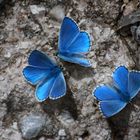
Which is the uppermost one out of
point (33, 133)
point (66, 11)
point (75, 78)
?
point (66, 11)

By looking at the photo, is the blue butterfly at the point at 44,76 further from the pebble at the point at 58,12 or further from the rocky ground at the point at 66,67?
the pebble at the point at 58,12

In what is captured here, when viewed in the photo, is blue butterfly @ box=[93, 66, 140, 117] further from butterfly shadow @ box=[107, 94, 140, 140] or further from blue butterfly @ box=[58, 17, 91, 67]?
blue butterfly @ box=[58, 17, 91, 67]

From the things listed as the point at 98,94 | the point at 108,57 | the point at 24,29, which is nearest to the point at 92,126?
the point at 98,94

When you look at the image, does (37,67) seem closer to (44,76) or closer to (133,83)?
(44,76)

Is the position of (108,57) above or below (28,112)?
above

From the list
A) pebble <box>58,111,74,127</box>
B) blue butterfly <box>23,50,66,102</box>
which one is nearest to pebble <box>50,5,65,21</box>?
blue butterfly <box>23,50,66,102</box>

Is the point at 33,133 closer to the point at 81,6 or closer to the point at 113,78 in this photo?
the point at 113,78

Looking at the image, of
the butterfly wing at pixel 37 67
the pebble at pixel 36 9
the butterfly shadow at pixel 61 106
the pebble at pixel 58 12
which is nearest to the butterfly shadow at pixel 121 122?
the butterfly shadow at pixel 61 106
